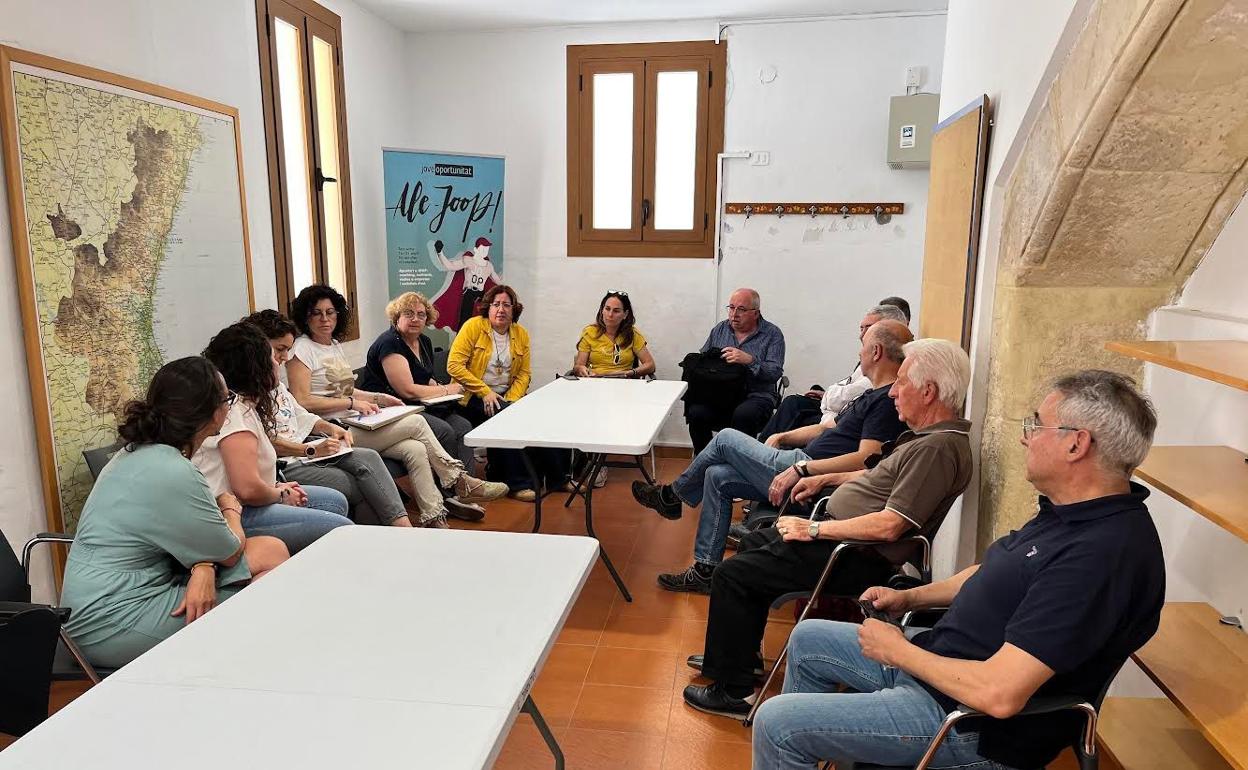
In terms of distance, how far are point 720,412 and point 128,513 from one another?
3567mm

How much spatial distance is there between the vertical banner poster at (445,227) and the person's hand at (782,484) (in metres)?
3.03

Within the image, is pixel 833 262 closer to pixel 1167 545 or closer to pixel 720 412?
pixel 720 412

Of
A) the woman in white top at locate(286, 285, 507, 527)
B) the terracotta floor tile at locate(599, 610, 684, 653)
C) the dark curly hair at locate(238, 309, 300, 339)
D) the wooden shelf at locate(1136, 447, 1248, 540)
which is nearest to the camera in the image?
the wooden shelf at locate(1136, 447, 1248, 540)

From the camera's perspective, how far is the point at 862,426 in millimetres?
3193

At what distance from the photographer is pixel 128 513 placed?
6.75 feet

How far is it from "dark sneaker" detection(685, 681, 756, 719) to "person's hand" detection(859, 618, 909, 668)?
890 mm

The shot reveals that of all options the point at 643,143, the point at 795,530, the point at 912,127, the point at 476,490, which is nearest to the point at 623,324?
the point at 643,143

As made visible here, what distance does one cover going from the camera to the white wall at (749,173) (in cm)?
546

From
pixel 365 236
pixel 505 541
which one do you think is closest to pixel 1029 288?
pixel 505 541

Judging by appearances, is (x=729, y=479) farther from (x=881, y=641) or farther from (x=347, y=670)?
(x=347, y=670)

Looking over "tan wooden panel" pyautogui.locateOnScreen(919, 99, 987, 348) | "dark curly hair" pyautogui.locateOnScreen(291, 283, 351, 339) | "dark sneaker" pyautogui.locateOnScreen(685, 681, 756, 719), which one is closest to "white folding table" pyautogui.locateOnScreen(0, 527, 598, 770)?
"dark sneaker" pyautogui.locateOnScreen(685, 681, 756, 719)

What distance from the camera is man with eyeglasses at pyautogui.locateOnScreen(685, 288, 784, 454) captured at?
507 cm

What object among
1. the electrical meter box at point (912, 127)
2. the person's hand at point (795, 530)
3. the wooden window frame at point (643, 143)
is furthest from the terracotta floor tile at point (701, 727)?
the electrical meter box at point (912, 127)

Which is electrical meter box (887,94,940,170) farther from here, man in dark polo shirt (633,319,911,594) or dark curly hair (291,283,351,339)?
dark curly hair (291,283,351,339)
